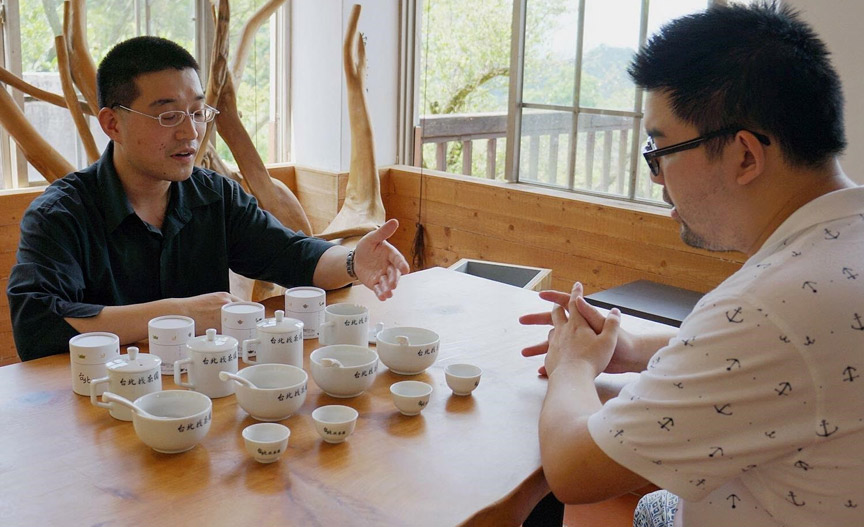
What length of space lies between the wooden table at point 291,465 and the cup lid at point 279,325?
0.43 ft

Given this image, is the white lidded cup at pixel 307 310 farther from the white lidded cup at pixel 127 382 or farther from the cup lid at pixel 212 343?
the white lidded cup at pixel 127 382

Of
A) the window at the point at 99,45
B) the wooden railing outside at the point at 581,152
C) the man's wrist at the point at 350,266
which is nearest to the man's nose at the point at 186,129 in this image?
the man's wrist at the point at 350,266

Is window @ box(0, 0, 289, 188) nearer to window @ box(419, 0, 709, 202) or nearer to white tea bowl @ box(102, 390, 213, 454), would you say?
window @ box(419, 0, 709, 202)

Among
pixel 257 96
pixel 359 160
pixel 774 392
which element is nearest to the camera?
pixel 774 392

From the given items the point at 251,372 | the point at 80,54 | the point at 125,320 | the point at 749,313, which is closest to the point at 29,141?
the point at 80,54

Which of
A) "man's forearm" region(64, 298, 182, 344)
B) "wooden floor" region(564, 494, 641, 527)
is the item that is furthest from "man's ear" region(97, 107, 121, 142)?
"wooden floor" region(564, 494, 641, 527)

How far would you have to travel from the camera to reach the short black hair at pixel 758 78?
1.05 meters

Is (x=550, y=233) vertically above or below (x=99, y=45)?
below

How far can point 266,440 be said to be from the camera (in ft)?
3.92

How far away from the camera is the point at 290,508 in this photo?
1.05 metres

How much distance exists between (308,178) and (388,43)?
80cm

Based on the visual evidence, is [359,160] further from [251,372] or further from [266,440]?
[266,440]

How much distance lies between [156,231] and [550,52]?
2208 millimetres

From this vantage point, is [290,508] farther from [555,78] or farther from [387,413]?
[555,78]
